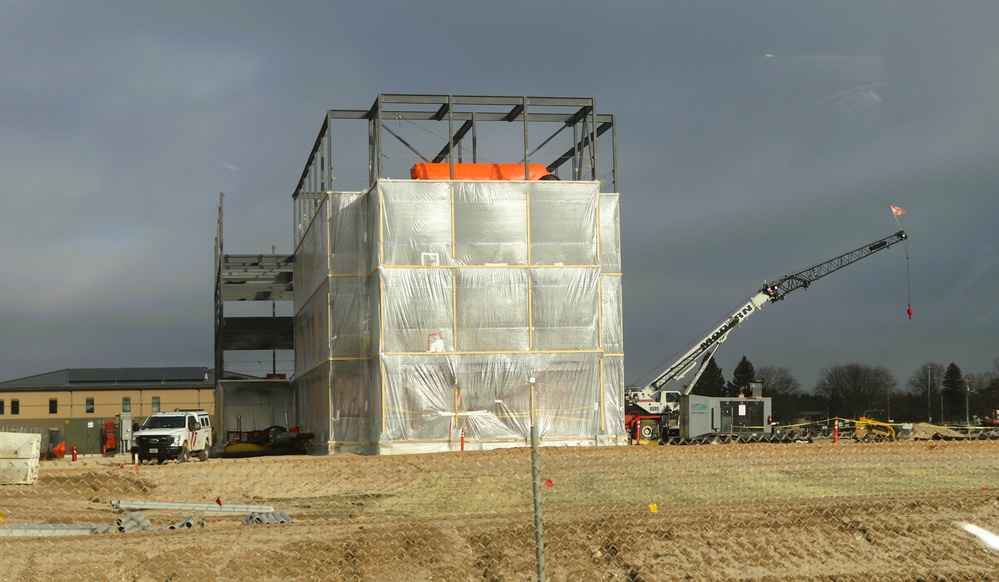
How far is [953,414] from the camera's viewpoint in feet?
330

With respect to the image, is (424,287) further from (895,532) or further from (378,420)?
(895,532)

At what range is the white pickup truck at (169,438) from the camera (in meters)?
37.5

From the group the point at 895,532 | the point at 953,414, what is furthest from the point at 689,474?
the point at 953,414

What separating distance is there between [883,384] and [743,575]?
340 ft

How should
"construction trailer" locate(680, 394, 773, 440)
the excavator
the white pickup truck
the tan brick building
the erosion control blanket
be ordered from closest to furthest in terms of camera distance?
the erosion control blanket < the white pickup truck < "construction trailer" locate(680, 394, 773, 440) < the excavator < the tan brick building

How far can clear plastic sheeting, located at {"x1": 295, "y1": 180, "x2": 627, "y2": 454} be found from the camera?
1578 inches

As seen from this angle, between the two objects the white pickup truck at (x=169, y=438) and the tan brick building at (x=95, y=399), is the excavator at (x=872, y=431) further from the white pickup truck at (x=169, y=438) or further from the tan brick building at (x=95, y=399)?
the tan brick building at (x=95, y=399)

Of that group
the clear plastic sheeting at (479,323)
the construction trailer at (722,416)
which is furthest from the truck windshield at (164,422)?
the construction trailer at (722,416)

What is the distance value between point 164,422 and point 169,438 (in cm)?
142

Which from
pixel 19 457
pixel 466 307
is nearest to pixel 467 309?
pixel 466 307

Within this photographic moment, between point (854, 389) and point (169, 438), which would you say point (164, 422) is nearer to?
point (169, 438)

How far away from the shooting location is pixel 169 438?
123ft

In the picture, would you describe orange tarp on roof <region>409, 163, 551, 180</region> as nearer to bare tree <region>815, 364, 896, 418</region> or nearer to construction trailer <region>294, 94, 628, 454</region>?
construction trailer <region>294, 94, 628, 454</region>

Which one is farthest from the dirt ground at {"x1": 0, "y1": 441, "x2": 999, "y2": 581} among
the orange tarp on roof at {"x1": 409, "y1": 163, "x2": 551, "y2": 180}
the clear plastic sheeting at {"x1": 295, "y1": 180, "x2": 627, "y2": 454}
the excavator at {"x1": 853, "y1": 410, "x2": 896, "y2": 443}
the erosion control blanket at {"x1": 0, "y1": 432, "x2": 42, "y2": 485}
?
the excavator at {"x1": 853, "y1": 410, "x2": 896, "y2": 443}
